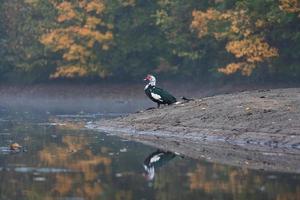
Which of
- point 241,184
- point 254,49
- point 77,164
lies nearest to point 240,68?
point 254,49

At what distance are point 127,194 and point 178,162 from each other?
4430 mm

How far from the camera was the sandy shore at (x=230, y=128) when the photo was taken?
19.8 m

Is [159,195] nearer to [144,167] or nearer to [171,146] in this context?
[144,167]

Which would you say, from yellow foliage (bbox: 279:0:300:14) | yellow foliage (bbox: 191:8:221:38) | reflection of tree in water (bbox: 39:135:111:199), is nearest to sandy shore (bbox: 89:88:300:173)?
reflection of tree in water (bbox: 39:135:111:199)

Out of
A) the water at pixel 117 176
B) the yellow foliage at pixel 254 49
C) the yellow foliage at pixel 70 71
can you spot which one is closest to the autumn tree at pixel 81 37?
the yellow foliage at pixel 70 71

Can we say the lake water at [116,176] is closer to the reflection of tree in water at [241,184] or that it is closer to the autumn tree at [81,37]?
the reflection of tree in water at [241,184]

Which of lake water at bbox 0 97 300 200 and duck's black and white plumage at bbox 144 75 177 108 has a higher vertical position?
duck's black and white plumage at bbox 144 75 177 108

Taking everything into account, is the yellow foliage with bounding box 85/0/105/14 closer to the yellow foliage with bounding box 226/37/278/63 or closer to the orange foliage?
the orange foliage

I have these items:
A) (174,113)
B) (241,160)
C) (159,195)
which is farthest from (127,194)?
(174,113)

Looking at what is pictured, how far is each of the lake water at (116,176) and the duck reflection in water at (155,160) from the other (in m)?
0.03

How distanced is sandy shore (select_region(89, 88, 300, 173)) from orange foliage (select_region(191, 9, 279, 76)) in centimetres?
1740

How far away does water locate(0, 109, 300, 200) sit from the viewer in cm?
1434

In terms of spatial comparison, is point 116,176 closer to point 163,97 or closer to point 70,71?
point 163,97

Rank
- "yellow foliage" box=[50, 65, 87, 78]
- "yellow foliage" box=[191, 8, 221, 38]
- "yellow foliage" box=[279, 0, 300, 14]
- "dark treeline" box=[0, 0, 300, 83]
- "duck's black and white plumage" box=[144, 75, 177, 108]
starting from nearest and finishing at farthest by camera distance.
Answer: "duck's black and white plumage" box=[144, 75, 177, 108] → "yellow foliage" box=[279, 0, 300, 14] → "dark treeline" box=[0, 0, 300, 83] → "yellow foliage" box=[191, 8, 221, 38] → "yellow foliage" box=[50, 65, 87, 78]
